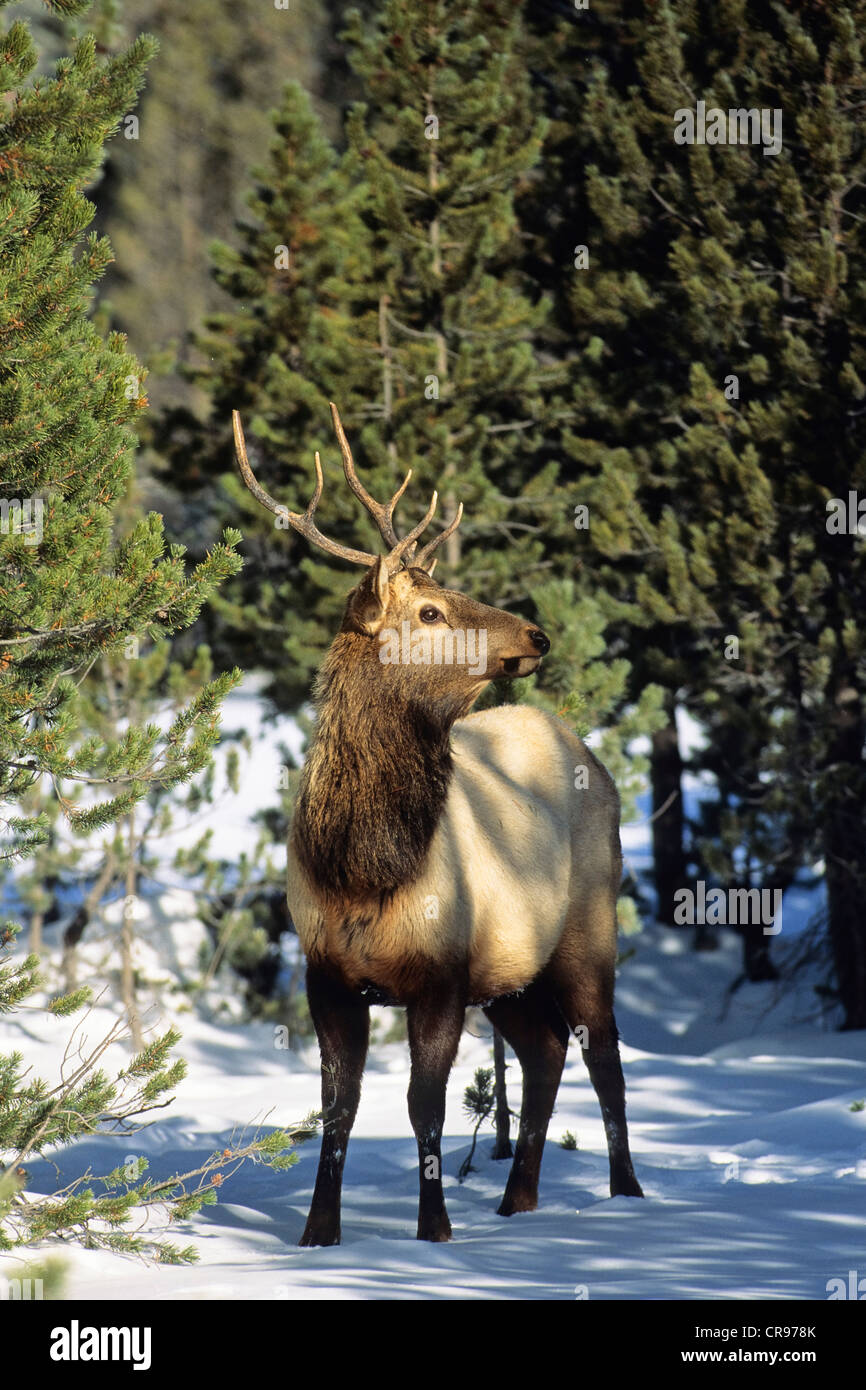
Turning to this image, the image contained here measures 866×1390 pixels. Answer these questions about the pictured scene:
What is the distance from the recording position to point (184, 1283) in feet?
15.7

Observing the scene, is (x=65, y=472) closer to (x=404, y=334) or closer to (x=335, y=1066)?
(x=335, y=1066)

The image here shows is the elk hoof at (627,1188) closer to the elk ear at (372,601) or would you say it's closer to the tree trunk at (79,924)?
the elk ear at (372,601)

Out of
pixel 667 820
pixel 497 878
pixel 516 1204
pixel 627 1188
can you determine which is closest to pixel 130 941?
pixel 667 820

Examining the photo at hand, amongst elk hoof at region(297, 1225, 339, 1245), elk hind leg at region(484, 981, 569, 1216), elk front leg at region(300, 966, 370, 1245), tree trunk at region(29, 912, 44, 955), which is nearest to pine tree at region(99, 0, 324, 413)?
tree trunk at region(29, 912, 44, 955)

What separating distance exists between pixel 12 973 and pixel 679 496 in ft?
26.0

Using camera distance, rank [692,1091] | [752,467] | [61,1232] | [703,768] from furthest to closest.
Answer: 1. [703,768]
2. [752,467]
3. [692,1091]
4. [61,1232]

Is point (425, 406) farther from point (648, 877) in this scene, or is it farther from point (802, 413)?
point (648, 877)

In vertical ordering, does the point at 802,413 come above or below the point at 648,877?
above

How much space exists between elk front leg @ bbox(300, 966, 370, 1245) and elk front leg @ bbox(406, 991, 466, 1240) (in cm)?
20

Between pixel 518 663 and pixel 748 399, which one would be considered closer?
pixel 518 663

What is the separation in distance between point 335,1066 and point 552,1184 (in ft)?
5.69

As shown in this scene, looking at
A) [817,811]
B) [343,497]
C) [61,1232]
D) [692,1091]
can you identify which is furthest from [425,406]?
[61,1232]

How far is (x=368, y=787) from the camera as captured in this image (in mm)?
5668

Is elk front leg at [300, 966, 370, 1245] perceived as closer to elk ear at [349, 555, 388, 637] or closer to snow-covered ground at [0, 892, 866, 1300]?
snow-covered ground at [0, 892, 866, 1300]
